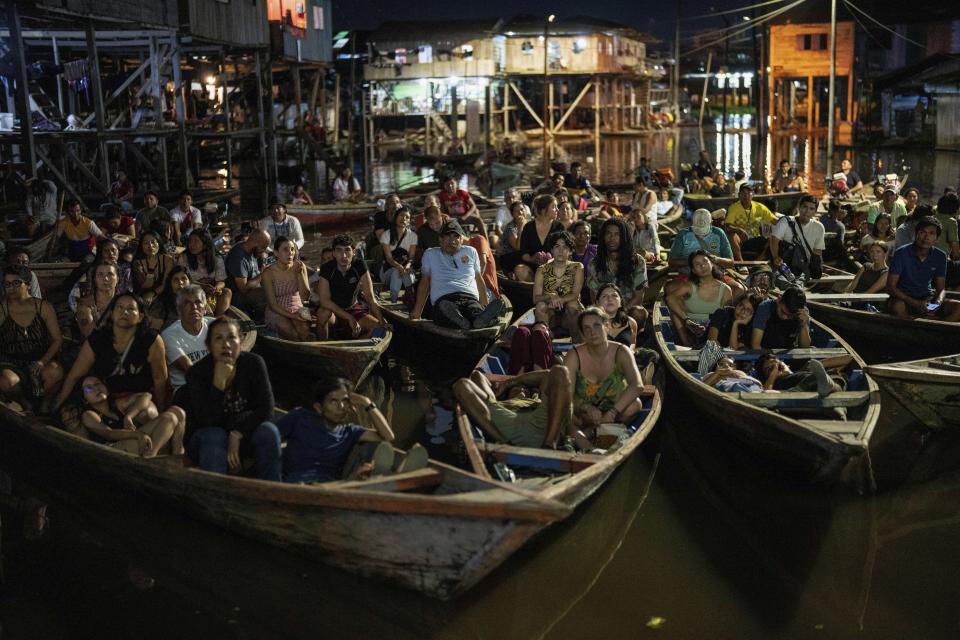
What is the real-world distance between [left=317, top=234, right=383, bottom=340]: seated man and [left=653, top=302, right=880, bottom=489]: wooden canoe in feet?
10.8

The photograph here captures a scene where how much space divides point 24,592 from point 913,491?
601 centimetres

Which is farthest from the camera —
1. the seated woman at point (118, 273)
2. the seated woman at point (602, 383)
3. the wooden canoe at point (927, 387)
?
the seated woman at point (118, 273)

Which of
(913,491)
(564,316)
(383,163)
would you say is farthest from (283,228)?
(383,163)

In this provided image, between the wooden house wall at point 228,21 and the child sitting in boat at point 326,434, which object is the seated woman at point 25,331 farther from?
the wooden house wall at point 228,21

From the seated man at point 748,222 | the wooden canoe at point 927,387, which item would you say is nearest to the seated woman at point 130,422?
the wooden canoe at point 927,387

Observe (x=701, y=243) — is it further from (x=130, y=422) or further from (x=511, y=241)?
(x=130, y=422)

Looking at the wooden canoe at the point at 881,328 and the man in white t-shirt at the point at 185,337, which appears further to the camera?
the wooden canoe at the point at 881,328

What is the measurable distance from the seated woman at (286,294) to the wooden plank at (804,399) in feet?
15.3

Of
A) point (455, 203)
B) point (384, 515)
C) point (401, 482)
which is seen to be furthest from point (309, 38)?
point (384, 515)

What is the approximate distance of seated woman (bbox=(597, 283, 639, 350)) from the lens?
8.43 m

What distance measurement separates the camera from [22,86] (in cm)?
1521

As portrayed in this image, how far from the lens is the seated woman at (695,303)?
9.16 m

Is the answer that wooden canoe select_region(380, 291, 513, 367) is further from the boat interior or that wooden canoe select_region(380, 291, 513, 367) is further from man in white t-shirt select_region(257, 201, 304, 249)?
man in white t-shirt select_region(257, 201, 304, 249)

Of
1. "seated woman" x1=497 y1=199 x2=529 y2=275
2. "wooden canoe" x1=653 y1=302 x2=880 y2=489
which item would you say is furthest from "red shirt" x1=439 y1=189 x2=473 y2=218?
"wooden canoe" x1=653 y1=302 x2=880 y2=489
